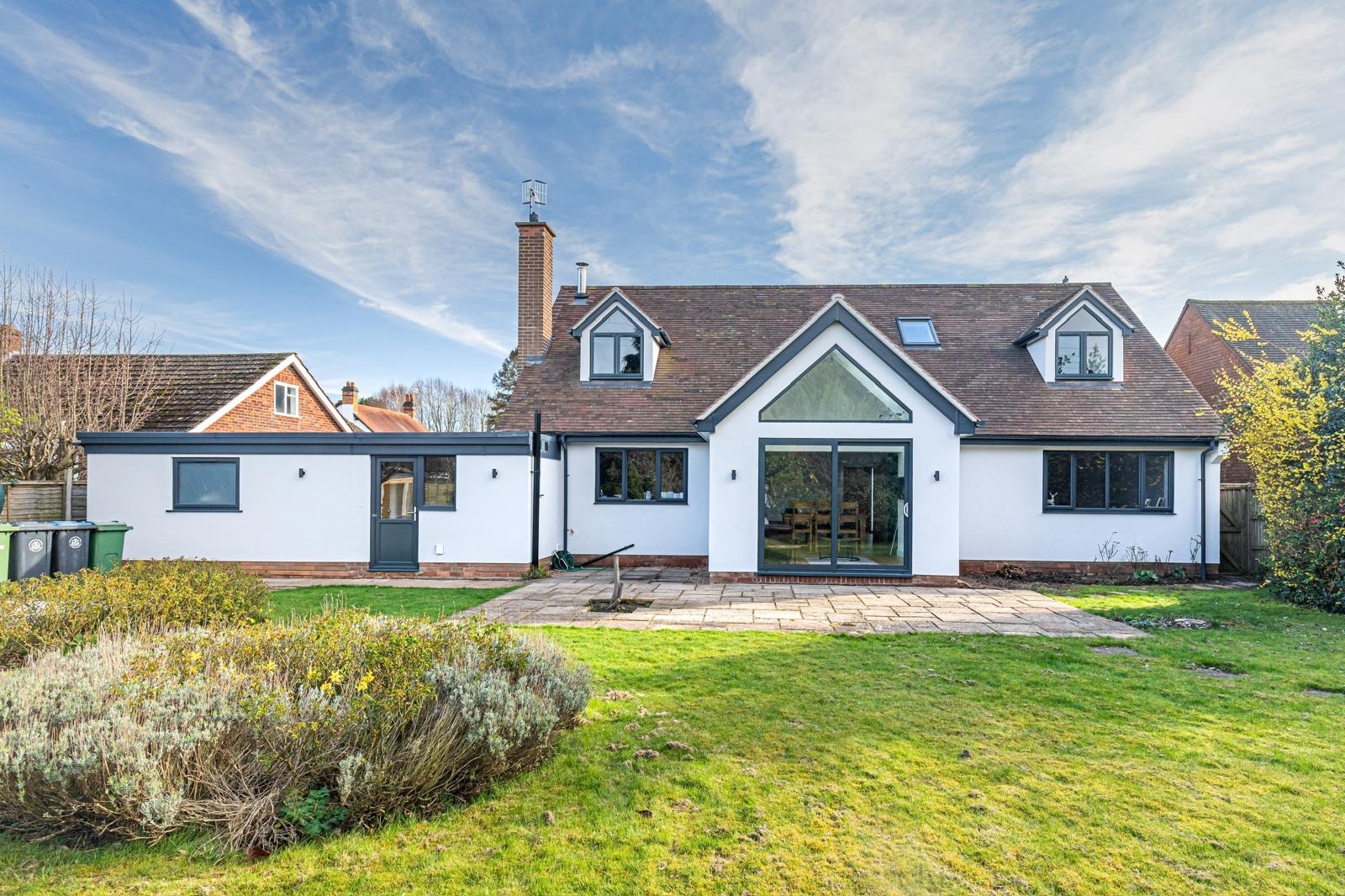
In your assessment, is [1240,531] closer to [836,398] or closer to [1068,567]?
[1068,567]

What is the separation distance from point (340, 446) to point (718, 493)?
25.7 feet

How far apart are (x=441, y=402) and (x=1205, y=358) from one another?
51004 millimetres

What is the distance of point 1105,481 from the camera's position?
45.4ft

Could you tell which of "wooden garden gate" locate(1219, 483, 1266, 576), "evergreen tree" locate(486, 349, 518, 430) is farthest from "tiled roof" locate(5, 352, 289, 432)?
"wooden garden gate" locate(1219, 483, 1266, 576)

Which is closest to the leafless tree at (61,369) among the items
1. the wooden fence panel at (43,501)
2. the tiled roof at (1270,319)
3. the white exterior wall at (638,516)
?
the wooden fence panel at (43,501)

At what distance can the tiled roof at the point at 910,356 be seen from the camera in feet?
46.3

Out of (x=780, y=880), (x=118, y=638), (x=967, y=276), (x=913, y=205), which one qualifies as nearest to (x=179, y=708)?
(x=118, y=638)

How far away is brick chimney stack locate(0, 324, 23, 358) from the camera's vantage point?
14922mm

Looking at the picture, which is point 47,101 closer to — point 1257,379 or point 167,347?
point 167,347

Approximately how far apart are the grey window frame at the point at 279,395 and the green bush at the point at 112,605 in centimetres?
1419

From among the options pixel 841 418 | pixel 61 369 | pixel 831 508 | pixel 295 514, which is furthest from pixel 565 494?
pixel 61 369

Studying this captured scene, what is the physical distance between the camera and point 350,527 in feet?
43.2

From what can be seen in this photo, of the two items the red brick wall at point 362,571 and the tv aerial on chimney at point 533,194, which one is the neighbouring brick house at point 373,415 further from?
the red brick wall at point 362,571

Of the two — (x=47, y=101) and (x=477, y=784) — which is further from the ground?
(x=47, y=101)
